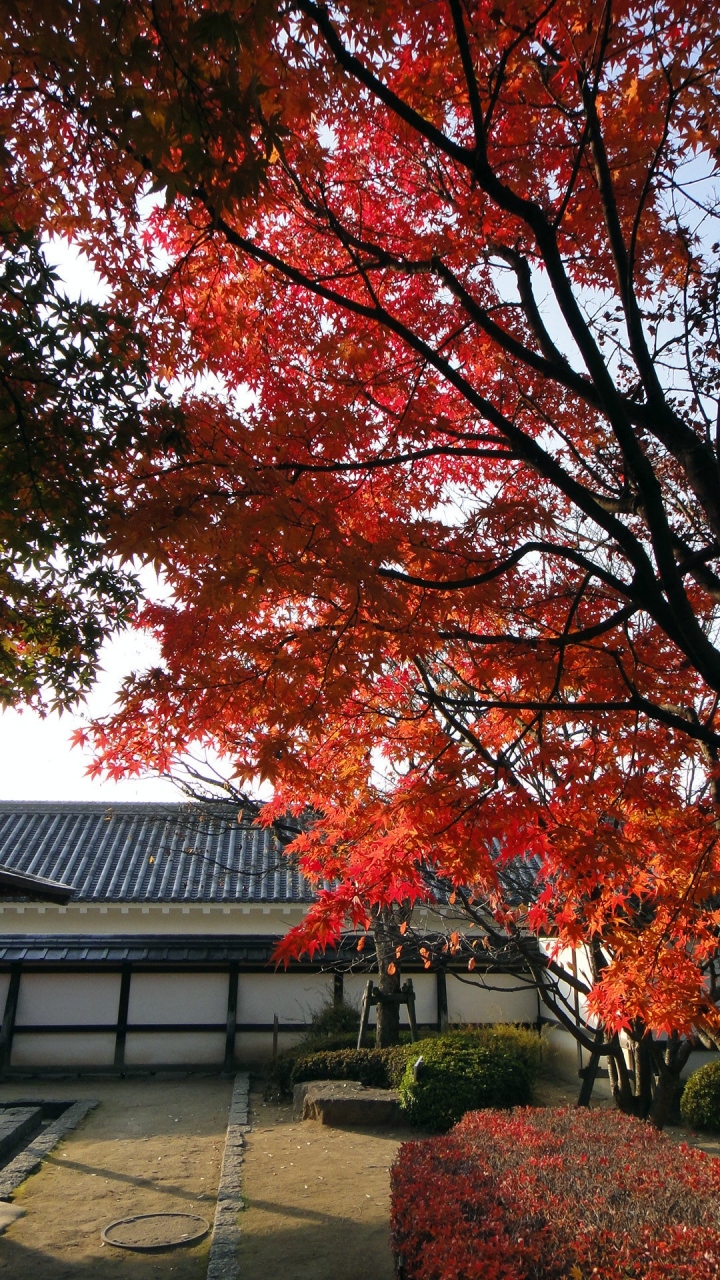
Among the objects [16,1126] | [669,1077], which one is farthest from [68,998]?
[669,1077]

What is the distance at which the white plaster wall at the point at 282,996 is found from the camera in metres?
16.0

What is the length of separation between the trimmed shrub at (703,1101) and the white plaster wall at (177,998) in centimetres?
838

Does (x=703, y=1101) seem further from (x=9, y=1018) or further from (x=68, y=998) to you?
(x=9, y=1018)

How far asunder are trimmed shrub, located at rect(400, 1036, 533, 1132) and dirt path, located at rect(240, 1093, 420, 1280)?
374mm

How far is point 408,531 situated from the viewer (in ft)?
15.1

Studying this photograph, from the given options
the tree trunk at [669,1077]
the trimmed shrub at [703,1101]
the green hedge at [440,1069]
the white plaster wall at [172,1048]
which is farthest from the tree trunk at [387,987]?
the tree trunk at [669,1077]

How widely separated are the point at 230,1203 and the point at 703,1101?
233 inches

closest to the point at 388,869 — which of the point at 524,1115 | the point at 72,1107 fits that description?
the point at 524,1115

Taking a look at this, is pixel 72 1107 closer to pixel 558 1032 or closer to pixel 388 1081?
pixel 388 1081

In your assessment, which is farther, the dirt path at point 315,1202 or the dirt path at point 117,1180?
the dirt path at point 117,1180

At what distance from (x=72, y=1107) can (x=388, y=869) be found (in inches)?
392

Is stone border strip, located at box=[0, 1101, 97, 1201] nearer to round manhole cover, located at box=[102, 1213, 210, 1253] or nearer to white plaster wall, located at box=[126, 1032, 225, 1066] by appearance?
round manhole cover, located at box=[102, 1213, 210, 1253]

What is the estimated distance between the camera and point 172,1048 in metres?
15.4

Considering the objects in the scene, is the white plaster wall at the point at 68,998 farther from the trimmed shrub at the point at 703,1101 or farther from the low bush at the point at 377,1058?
the trimmed shrub at the point at 703,1101
